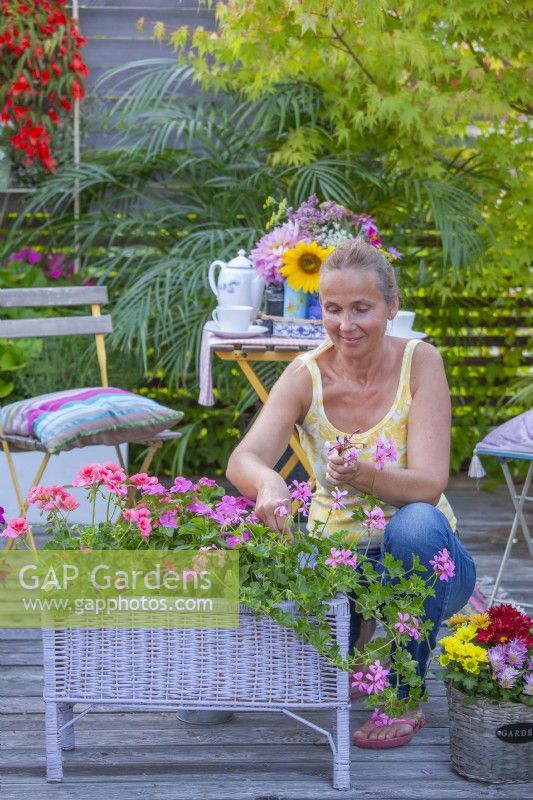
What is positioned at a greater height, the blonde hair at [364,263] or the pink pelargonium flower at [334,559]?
the blonde hair at [364,263]

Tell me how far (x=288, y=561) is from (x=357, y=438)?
368mm

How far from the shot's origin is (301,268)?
3.73 metres

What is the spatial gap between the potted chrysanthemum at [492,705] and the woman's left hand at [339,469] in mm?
403

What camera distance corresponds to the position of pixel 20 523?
244cm

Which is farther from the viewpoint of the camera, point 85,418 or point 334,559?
point 85,418

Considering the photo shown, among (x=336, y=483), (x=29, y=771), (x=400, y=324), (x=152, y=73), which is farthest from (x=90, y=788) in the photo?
(x=152, y=73)

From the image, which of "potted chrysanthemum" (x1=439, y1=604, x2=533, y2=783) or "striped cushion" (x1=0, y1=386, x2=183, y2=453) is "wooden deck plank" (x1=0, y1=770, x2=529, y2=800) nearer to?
"potted chrysanthemum" (x1=439, y1=604, x2=533, y2=783)

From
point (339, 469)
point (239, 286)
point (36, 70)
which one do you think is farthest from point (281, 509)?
point (36, 70)

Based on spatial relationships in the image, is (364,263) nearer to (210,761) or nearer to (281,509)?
(281,509)

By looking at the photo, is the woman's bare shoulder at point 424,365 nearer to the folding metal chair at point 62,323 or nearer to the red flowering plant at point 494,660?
the red flowering plant at point 494,660

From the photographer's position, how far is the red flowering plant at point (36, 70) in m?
5.24

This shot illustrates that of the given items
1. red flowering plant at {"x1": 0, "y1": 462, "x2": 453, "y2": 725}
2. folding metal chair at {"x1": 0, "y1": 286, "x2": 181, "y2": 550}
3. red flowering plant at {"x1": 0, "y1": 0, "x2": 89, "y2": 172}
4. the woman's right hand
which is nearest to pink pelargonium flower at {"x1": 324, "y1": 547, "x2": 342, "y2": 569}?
red flowering plant at {"x1": 0, "y1": 462, "x2": 453, "y2": 725}

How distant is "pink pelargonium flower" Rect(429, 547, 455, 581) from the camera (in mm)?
2389

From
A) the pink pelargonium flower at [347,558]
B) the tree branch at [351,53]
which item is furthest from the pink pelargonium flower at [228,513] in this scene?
the tree branch at [351,53]
